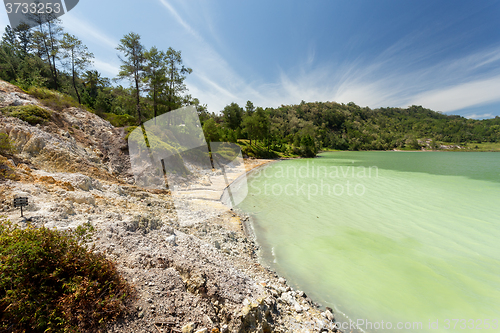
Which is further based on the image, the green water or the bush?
the green water

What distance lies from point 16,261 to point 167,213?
689 centimetres

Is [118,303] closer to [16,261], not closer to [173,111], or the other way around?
[16,261]

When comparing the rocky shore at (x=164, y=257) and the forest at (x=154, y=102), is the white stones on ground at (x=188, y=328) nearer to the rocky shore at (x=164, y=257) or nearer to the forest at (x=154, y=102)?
the rocky shore at (x=164, y=257)

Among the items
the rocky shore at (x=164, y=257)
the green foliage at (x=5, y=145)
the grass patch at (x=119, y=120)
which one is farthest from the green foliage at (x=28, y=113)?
the grass patch at (x=119, y=120)

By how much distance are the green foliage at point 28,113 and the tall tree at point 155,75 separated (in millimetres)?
11183

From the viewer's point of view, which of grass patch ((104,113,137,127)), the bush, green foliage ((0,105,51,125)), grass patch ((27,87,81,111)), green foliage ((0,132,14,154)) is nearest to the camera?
the bush

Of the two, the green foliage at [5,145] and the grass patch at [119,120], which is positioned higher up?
the grass patch at [119,120]

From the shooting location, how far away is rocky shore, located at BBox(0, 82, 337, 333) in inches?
146

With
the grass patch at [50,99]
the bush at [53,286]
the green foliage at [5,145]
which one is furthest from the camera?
the grass patch at [50,99]

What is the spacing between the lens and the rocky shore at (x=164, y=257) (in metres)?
3.71

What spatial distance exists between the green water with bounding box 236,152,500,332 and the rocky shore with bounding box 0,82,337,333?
1436mm

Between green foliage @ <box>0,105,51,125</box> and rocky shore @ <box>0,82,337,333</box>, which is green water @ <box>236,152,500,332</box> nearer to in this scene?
rocky shore @ <box>0,82,337,333</box>

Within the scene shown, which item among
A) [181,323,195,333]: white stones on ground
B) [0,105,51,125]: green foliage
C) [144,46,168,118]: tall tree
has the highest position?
[144,46,168,118]: tall tree

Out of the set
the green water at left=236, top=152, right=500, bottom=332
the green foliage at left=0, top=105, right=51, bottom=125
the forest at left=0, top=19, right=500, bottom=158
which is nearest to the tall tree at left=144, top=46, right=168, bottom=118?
the forest at left=0, top=19, right=500, bottom=158
